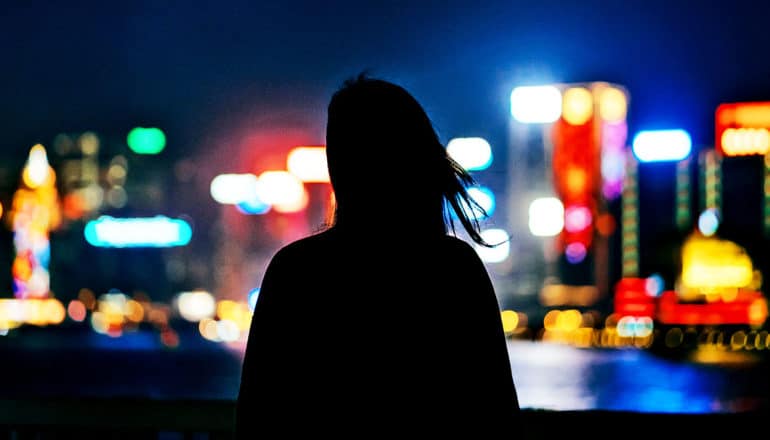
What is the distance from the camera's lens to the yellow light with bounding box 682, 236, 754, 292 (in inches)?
2368

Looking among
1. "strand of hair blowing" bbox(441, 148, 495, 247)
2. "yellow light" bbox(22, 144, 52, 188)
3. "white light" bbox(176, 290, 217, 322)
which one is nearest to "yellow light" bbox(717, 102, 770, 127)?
"white light" bbox(176, 290, 217, 322)

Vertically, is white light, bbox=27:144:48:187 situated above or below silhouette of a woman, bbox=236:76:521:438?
above

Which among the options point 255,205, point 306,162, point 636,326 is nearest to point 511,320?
point 636,326

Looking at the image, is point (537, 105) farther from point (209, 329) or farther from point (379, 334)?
point (379, 334)

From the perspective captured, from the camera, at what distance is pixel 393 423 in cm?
151

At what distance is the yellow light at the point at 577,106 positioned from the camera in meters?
75.9

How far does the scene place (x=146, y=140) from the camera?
305 feet

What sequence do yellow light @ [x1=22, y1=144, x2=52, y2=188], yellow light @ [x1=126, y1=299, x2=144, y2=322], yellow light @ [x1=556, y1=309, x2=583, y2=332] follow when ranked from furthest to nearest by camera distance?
yellow light @ [x1=126, y1=299, x2=144, y2=322], yellow light @ [x1=22, y1=144, x2=52, y2=188], yellow light @ [x1=556, y1=309, x2=583, y2=332]

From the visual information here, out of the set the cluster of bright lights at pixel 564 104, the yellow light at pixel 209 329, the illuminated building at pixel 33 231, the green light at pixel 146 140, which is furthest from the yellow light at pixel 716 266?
the green light at pixel 146 140

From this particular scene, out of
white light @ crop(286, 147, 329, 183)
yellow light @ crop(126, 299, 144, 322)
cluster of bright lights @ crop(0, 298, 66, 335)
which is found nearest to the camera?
white light @ crop(286, 147, 329, 183)

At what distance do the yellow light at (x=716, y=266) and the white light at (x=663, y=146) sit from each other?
8.21m

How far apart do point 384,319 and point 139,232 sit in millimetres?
62429

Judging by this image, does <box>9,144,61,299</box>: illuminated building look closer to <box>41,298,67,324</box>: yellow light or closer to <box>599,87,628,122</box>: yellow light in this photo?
<box>41,298,67,324</box>: yellow light

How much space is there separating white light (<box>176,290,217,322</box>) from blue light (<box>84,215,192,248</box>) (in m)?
22.6
